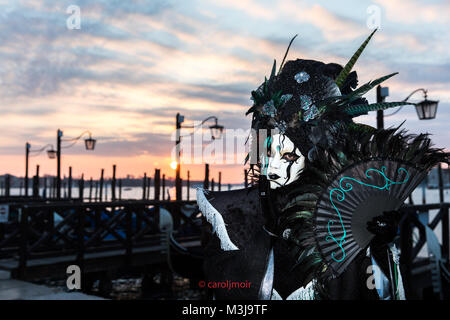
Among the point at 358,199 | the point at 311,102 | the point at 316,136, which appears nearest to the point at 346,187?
the point at 358,199

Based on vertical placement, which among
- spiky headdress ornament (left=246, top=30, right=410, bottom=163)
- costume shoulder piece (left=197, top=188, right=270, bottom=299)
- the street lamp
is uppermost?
the street lamp

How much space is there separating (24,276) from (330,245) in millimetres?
6731

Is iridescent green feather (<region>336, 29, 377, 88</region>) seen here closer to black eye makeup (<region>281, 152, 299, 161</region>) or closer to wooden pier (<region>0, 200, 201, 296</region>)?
black eye makeup (<region>281, 152, 299, 161</region>)

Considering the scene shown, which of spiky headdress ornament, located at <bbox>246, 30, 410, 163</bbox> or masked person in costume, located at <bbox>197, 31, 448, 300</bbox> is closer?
masked person in costume, located at <bbox>197, 31, 448, 300</bbox>

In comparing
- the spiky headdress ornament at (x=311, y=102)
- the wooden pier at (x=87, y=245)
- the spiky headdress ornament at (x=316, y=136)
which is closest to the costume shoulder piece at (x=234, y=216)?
the spiky headdress ornament at (x=316, y=136)

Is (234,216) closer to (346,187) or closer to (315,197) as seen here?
(315,197)

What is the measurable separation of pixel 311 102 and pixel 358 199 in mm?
502

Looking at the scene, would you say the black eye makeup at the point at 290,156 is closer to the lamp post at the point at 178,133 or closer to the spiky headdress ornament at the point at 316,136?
the spiky headdress ornament at the point at 316,136

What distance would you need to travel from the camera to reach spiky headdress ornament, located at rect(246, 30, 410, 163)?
1979mm

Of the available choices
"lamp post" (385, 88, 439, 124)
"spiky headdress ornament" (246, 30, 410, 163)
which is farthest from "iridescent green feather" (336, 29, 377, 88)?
"lamp post" (385, 88, 439, 124)

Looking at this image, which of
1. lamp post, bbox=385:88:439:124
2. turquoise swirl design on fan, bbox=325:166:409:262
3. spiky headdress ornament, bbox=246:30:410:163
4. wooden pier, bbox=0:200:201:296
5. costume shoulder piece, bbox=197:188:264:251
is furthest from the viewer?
lamp post, bbox=385:88:439:124

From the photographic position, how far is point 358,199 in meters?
1.77

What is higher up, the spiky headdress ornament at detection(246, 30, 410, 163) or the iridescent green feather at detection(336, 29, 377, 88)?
the iridescent green feather at detection(336, 29, 377, 88)

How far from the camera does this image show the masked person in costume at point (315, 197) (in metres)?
1.78
